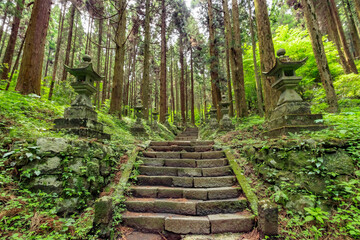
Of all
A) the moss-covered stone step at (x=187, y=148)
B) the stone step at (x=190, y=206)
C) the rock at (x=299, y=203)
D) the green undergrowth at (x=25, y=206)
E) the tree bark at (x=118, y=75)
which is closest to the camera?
the green undergrowth at (x=25, y=206)

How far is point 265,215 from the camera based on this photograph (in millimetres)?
2361

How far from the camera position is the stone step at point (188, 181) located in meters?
3.73

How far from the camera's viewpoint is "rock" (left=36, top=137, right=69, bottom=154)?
2982 millimetres

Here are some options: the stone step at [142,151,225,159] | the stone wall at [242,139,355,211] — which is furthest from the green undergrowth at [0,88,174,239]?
the stone wall at [242,139,355,211]

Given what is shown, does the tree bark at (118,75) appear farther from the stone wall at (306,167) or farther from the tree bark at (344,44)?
the tree bark at (344,44)

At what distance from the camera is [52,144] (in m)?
3.07

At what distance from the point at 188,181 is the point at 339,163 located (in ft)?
9.08

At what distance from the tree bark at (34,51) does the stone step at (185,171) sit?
15.2 ft

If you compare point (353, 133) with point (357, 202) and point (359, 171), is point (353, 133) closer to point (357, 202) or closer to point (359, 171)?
point (359, 171)

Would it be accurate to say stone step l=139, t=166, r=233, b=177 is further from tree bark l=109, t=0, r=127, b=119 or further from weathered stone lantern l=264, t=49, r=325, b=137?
tree bark l=109, t=0, r=127, b=119

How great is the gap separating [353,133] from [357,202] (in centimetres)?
132

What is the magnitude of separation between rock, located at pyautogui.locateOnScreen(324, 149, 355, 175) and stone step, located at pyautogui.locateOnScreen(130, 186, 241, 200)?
1599mm

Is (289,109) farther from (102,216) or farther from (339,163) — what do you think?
(102,216)

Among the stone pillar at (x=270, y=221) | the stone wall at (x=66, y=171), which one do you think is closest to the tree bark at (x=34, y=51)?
the stone wall at (x=66, y=171)
